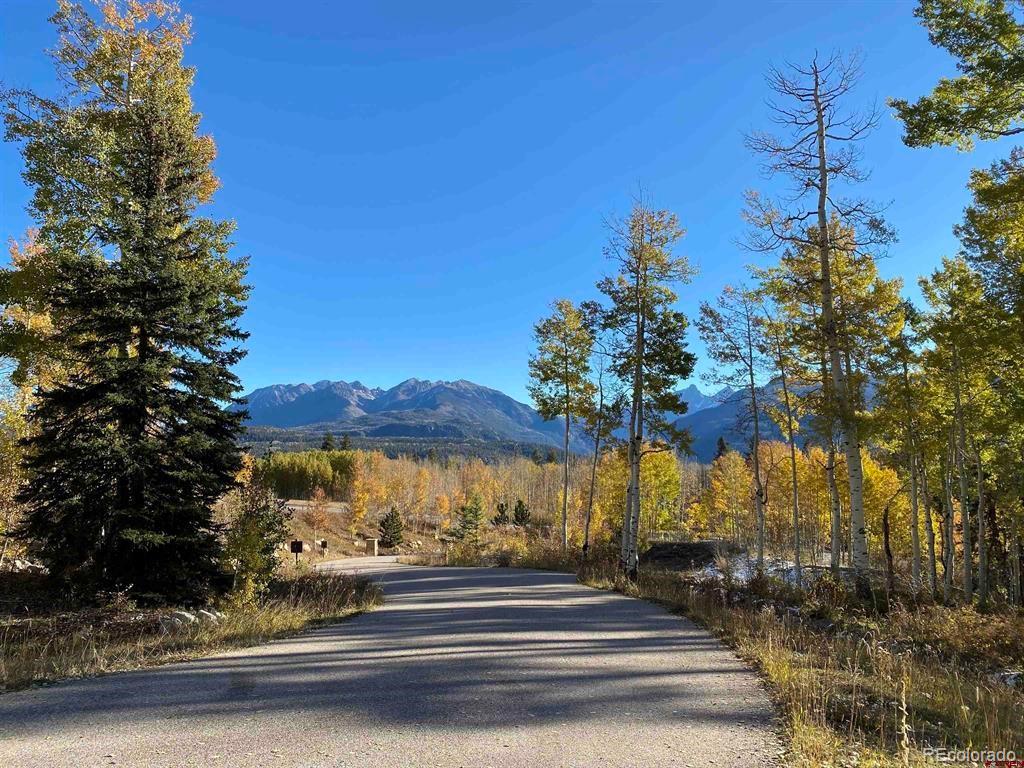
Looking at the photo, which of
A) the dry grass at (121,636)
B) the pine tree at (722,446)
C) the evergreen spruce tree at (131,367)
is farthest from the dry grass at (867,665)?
the pine tree at (722,446)

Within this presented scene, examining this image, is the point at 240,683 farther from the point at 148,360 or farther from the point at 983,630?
the point at 983,630

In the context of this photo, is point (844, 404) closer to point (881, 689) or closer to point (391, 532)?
point (881, 689)

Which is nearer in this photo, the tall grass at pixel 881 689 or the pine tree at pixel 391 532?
the tall grass at pixel 881 689

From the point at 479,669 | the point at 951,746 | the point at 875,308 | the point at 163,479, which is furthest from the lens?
the point at 875,308

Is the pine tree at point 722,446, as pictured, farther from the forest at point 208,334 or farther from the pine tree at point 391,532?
the forest at point 208,334

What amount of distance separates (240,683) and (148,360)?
715cm

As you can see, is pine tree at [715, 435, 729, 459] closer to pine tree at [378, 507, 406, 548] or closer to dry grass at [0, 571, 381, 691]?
pine tree at [378, 507, 406, 548]

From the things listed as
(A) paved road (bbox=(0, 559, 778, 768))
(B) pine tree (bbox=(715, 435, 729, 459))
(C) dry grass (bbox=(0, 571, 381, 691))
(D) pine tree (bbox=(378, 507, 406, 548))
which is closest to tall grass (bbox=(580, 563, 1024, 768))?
(A) paved road (bbox=(0, 559, 778, 768))

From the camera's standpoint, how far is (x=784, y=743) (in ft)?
12.9

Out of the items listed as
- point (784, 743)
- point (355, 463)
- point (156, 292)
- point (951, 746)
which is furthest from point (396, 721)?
point (355, 463)

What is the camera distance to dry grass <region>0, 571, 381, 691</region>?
19.0 ft

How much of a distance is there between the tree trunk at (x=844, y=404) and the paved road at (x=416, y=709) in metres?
6.10

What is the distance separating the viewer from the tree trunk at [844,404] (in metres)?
11.5

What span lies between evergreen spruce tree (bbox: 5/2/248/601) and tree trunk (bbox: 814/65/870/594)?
13.0m
